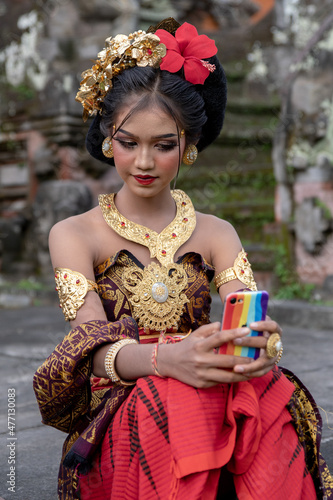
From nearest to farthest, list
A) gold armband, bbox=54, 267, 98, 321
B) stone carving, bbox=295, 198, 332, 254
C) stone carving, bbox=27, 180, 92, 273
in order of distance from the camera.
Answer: gold armband, bbox=54, 267, 98, 321, stone carving, bbox=295, 198, 332, 254, stone carving, bbox=27, 180, 92, 273

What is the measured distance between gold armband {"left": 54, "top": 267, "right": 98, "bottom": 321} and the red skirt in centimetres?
36

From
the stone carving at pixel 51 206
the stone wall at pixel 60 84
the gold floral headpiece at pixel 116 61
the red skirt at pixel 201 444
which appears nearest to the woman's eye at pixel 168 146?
the gold floral headpiece at pixel 116 61

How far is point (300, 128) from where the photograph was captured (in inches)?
217

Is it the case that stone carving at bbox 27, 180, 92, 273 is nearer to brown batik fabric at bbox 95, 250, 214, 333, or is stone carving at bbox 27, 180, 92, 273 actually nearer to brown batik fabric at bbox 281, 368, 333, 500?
brown batik fabric at bbox 95, 250, 214, 333

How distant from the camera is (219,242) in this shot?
224 cm

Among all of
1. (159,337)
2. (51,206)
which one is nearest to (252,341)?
(159,337)

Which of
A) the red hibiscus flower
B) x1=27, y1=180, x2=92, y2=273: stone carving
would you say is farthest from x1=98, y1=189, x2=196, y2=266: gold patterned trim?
x1=27, y1=180, x2=92, y2=273: stone carving

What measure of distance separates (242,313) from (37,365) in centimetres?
268

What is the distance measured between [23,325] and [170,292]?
12.3 ft

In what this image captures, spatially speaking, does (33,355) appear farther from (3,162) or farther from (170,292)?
(3,162)

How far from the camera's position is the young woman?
1.61 meters

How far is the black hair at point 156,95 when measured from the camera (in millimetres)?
2021

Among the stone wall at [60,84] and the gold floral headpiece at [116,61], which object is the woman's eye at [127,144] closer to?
the gold floral headpiece at [116,61]

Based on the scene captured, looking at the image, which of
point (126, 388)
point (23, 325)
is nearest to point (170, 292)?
point (126, 388)
